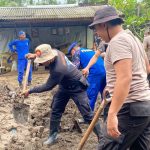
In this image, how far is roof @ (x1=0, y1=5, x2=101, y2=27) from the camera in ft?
51.4

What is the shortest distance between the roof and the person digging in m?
10.2

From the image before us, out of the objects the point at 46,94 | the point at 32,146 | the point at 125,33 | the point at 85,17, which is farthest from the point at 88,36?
the point at 125,33

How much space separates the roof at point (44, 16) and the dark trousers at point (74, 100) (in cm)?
1075

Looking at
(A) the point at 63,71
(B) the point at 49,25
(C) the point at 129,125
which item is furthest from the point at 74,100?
(B) the point at 49,25

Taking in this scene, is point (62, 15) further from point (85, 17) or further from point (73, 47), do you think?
point (73, 47)

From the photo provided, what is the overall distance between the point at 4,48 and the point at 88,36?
447 centimetres

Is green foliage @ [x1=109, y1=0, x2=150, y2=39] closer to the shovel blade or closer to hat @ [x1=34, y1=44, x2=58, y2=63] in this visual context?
the shovel blade

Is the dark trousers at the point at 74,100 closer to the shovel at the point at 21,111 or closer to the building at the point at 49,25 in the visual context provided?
the shovel at the point at 21,111

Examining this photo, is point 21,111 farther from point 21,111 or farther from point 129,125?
point 129,125

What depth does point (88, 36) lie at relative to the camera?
1736cm

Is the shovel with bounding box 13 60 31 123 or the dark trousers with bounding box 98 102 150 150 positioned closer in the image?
the dark trousers with bounding box 98 102 150 150

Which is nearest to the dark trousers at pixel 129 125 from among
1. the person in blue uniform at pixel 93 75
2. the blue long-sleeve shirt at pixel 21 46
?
the person in blue uniform at pixel 93 75

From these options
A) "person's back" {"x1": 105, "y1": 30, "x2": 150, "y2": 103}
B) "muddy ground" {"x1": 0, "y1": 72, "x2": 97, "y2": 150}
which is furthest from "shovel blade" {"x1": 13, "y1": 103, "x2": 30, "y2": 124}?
"person's back" {"x1": 105, "y1": 30, "x2": 150, "y2": 103}

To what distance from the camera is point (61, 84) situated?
5254 millimetres
